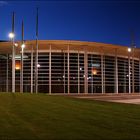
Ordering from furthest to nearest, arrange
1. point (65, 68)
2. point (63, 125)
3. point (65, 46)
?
point (65, 46)
point (65, 68)
point (63, 125)

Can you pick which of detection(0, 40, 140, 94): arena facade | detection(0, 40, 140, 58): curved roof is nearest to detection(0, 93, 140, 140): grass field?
detection(0, 40, 140, 94): arena facade

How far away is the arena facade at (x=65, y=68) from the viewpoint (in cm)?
4878

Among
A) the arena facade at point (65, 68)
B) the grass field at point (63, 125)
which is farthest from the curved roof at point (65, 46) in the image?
the grass field at point (63, 125)

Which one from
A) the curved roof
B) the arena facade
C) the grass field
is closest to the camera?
the grass field

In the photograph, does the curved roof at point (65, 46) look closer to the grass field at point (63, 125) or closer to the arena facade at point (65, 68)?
the arena facade at point (65, 68)

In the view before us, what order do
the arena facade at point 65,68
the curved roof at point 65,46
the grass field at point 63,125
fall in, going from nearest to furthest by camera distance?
the grass field at point 63,125, the curved roof at point 65,46, the arena facade at point 65,68

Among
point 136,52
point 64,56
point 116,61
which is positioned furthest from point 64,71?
point 136,52

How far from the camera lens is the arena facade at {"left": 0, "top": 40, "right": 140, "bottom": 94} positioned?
48781mm

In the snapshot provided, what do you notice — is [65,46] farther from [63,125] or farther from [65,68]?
[63,125]

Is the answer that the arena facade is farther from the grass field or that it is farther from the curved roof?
the grass field

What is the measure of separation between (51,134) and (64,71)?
39.9 metres

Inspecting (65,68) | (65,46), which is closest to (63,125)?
(65,68)

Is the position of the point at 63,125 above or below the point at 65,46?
below

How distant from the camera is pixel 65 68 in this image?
161ft
